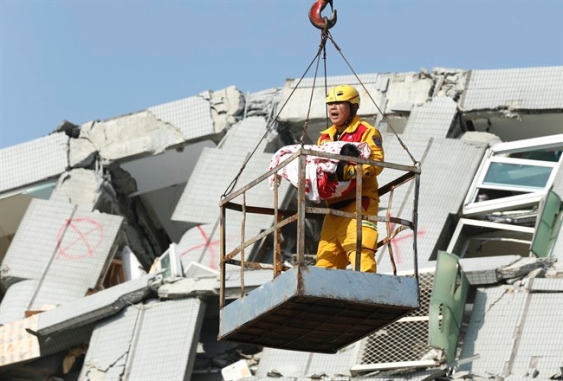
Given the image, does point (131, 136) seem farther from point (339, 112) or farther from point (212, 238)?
point (339, 112)

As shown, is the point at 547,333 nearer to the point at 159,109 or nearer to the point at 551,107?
the point at 551,107

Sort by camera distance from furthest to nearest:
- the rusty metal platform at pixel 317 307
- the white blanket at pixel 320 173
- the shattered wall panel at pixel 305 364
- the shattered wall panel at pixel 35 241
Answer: the shattered wall panel at pixel 35 241
the shattered wall panel at pixel 305 364
the white blanket at pixel 320 173
the rusty metal platform at pixel 317 307

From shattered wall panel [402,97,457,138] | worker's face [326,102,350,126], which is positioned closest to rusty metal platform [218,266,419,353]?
worker's face [326,102,350,126]

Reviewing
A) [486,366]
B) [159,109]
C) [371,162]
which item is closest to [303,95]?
[159,109]

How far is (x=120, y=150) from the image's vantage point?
26.9 m

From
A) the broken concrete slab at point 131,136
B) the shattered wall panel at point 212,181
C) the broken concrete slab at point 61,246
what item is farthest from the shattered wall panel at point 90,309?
the broken concrete slab at point 131,136

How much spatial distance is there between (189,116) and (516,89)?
16.5 ft

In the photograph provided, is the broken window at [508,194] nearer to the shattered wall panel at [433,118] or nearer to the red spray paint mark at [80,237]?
the shattered wall panel at [433,118]

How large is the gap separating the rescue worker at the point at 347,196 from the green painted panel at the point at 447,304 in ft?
18.4

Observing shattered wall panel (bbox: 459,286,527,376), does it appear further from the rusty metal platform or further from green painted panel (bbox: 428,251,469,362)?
the rusty metal platform

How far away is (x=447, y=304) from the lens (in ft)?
67.9

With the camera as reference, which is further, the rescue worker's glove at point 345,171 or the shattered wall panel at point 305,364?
the shattered wall panel at point 305,364

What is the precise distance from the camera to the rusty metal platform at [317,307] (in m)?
13.8

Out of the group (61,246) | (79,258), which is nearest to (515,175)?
(79,258)
